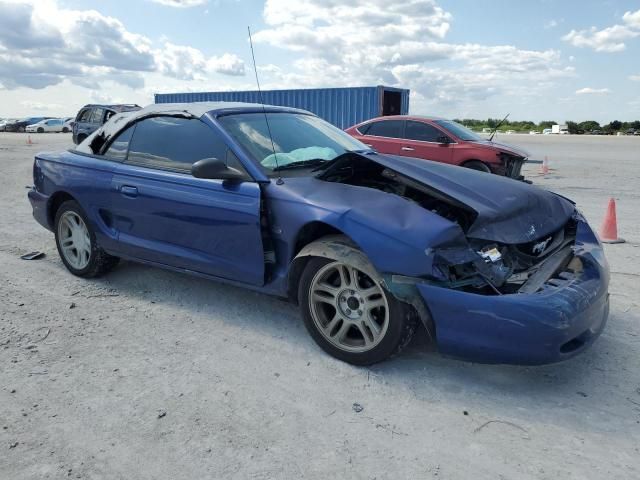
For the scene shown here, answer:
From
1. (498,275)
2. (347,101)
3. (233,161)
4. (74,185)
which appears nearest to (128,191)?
(74,185)

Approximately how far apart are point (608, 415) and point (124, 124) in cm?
406

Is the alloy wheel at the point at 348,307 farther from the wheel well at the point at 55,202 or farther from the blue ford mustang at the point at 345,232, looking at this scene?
the wheel well at the point at 55,202

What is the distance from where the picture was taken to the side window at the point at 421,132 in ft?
36.7

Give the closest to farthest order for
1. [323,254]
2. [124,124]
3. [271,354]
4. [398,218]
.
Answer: [398,218]
[323,254]
[271,354]
[124,124]

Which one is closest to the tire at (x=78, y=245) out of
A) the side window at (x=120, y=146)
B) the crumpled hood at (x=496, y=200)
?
the side window at (x=120, y=146)

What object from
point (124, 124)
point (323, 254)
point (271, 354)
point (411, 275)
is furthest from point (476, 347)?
point (124, 124)

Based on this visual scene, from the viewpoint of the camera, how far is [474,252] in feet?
9.59

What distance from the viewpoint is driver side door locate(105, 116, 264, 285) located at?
3.52 meters

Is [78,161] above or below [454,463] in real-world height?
above

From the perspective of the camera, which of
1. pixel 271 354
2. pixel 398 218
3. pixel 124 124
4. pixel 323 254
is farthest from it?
pixel 124 124

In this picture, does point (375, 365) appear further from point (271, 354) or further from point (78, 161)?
point (78, 161)

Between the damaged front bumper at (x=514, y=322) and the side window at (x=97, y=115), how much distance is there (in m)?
16.8

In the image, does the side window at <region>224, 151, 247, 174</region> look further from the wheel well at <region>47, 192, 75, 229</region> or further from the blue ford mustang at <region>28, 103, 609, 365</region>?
the wheel well at <region>47, 192, 75, 229</region>

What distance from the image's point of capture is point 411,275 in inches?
111
